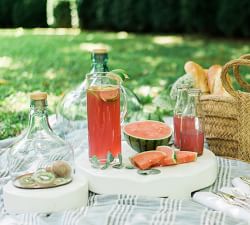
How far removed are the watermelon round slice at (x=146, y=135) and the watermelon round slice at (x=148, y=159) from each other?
12 centimetres

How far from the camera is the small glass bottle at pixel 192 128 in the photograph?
2.77 meters

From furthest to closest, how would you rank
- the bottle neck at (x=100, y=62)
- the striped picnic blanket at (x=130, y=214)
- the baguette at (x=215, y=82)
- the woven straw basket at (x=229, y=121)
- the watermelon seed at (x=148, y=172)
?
1. the baguette at (x=215, y=82)
2. the woven straw basket at (x=229, y=121)
3. the bottle neck at (x=100, y=62)
4. the watermelon seed at (x=148, y=172)
5. the striped picnic blanket at (x=130, y=214)

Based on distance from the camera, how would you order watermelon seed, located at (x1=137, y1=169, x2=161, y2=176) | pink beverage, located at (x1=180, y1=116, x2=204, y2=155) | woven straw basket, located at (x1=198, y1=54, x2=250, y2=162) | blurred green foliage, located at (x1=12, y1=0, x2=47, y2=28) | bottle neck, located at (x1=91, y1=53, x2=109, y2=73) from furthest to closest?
blurred green foliage, located at (x1=12, y1=0, x2=47, y2=28), woven straw basket, located at (x1=198, y1=54, x2=250, y2=162), bottle neck, located at (x1=91, y1=53, x2=109, y2=73), pink beverage, located at (x1=180, y1=116, x2=204, y2=155), watermelon seed, located at (x1=137, y1=169, x2=161, y2=176)

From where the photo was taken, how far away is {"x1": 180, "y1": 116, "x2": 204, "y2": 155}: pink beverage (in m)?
2.76

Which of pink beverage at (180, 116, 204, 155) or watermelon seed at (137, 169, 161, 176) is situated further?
pink beverage at (180, 116, 204, 155)

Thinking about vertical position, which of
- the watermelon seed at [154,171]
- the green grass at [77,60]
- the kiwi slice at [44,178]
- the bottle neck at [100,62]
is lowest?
the green grass at [77,60]

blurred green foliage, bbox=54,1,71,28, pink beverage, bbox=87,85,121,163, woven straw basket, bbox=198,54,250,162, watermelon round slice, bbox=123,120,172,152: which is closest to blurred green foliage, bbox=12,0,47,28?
blurred green foliage, bbox=54,1,71,28

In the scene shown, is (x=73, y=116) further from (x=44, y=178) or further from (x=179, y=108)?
(x=44, y=178)

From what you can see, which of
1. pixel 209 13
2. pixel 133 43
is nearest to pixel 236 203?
pixel 133 43

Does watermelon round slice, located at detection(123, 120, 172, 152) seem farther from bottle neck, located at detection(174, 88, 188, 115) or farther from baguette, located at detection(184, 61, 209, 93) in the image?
baguette, located at detection(184, 61, 209, 93)

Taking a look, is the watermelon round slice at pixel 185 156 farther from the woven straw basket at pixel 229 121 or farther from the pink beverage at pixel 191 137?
the woven straw basket at pixel 229 121

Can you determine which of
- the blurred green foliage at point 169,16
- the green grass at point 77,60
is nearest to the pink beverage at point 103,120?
the green grass at point 77,60

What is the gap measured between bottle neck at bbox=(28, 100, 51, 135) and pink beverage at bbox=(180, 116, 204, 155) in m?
0.62

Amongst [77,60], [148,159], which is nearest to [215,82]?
[148,159]
